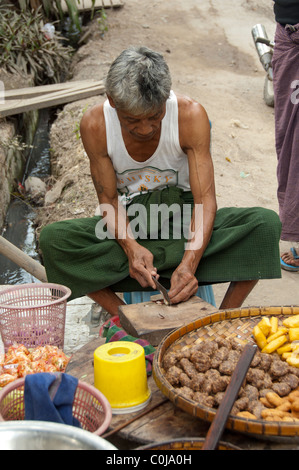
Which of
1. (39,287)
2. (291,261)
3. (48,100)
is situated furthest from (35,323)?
(48,100)

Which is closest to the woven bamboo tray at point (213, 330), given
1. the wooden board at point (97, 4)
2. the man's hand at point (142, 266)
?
the man's hand at point (142, 266)

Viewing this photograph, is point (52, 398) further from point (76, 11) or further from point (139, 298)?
point (76, 11)

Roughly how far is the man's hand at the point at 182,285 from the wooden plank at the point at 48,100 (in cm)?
425

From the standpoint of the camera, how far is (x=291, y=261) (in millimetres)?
3934

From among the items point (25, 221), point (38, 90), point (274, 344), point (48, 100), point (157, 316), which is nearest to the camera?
point (274, 344)

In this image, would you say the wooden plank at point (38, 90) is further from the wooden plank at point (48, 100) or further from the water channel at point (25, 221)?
the water channel at point (25, 221)

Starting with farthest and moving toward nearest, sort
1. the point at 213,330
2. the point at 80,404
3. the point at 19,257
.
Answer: the point at 19,257 < the point at 213,330 < the point at 80,404

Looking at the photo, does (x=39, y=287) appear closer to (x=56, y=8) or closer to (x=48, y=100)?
(x=48, y=100)

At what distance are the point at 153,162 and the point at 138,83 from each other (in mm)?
559

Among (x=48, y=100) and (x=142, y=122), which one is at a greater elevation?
(x=142, y=122)

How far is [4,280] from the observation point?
480cm

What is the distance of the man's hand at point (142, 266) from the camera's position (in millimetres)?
2631

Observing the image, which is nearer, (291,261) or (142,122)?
(142,122)

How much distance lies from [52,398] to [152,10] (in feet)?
35.8
